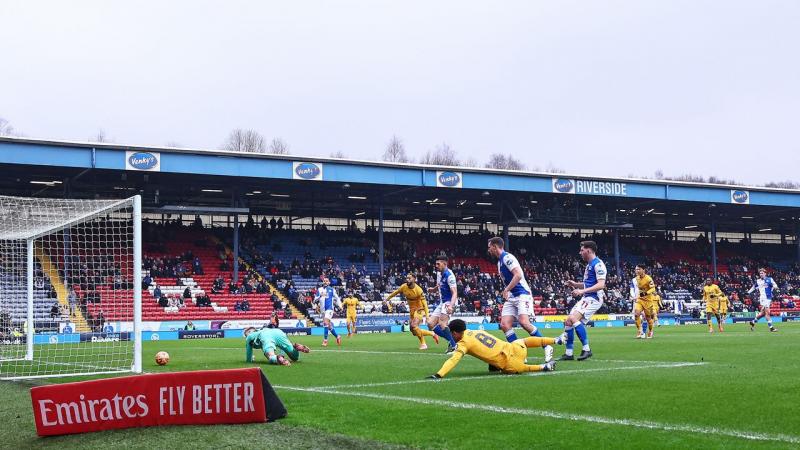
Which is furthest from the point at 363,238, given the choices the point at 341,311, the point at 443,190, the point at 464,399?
the point at 464,399

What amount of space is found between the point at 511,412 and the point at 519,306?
6891 mm

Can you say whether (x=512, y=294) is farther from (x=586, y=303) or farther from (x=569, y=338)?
(x=586, y=303)

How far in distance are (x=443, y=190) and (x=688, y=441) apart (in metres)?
46.1

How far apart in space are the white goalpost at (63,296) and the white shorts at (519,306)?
21.6ft

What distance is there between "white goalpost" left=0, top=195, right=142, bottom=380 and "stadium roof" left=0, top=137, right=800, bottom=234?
532 cm

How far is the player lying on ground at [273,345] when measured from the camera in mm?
15734

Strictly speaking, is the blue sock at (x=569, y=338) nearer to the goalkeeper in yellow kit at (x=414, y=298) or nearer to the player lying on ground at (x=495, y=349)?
the player lying on ground at (x=495, y=349)

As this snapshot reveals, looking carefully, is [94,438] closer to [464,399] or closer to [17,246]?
[464,399]

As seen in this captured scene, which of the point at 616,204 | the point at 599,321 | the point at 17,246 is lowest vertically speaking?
the point at 599,321

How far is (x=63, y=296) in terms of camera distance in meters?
30.2

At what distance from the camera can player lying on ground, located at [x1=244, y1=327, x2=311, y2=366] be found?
51.6 ft

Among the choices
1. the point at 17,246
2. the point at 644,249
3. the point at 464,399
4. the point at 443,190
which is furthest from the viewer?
the point at 644,249

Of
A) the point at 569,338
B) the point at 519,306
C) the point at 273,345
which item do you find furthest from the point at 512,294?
the point at 273,345

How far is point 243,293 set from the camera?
45.3 meters
